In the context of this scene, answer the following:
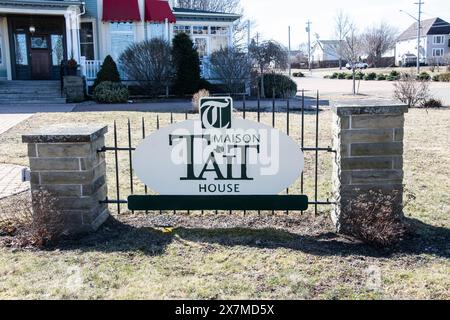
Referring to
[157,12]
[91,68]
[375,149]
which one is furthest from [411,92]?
[375,149]

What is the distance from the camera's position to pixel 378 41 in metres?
70.7

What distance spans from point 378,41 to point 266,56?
5301 centimetres

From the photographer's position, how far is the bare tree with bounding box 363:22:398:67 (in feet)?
225

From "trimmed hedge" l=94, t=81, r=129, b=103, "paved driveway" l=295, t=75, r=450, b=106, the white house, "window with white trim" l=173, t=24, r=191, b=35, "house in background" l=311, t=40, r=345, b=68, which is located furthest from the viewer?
the white house

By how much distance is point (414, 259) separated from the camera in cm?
397

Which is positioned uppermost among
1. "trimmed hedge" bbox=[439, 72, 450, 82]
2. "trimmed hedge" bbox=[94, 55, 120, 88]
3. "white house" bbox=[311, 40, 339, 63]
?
"white house" bbox=[311, 40, 339, 63]

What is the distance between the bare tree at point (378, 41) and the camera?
225 feet

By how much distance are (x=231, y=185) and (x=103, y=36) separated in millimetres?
20005

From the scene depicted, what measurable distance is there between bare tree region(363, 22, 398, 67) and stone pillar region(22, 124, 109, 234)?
202 feet

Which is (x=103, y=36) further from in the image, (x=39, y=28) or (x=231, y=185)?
(x=231, y=185)

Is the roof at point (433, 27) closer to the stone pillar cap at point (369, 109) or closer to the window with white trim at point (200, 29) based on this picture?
the window with white trim at point (200, 29)

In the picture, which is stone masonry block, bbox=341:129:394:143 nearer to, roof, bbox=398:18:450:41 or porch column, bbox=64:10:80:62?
porch column, bbox=64:10:80:62

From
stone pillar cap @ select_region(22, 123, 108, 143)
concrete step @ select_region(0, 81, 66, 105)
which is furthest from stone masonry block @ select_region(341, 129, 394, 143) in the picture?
concrete step @ select_region(0, 81, 66, 105)

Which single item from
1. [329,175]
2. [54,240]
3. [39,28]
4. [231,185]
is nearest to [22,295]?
[54,240]
